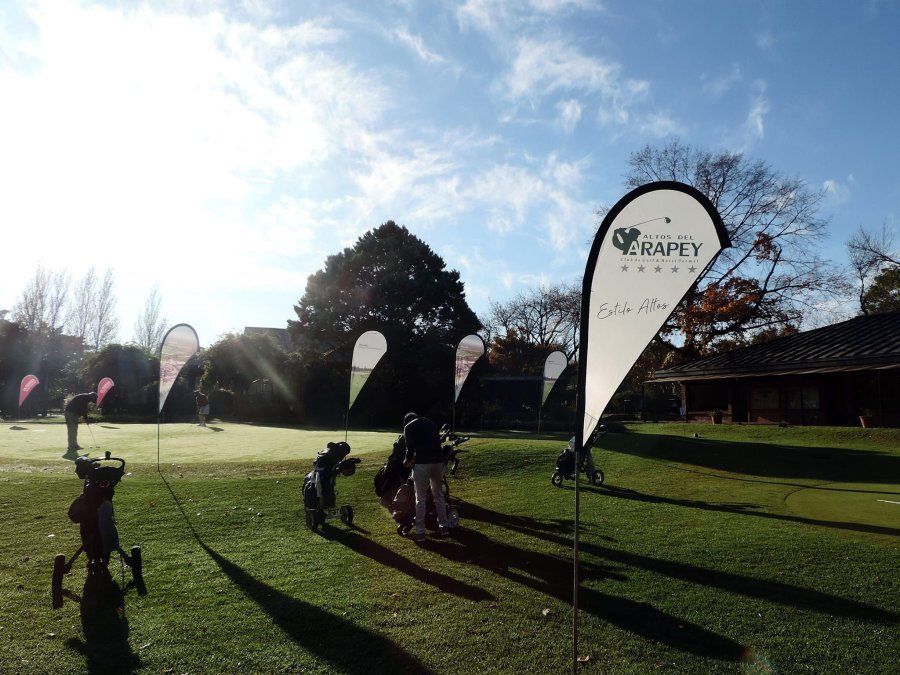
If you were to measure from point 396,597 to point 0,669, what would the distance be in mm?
3054

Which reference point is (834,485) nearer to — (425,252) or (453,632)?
(453,632)

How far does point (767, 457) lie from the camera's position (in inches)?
621

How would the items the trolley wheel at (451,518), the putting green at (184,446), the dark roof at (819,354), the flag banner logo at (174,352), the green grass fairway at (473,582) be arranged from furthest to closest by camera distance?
the dark roof at (819,354)
the putting green at (184,446)
the flag banner logo at (174,352)
the trolley wheel at (451,518)
the green grass fairway at (473,582)

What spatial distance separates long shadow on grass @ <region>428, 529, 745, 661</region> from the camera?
456 cm

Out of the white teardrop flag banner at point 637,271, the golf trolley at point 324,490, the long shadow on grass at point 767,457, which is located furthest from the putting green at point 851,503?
the golf trolley at point 324,490

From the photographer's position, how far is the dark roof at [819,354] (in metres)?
20.1

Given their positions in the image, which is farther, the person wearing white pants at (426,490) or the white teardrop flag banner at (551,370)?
the white teardrop flag banner at (551,370)

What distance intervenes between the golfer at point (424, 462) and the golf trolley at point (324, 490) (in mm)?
1097

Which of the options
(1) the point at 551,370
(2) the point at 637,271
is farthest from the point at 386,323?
(2) the point at 637,271

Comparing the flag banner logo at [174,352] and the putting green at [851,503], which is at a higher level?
the flag banner logo at [174,352]

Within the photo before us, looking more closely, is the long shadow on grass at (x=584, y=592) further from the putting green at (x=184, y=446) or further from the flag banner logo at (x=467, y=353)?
the putting green at (x=184, y=446)

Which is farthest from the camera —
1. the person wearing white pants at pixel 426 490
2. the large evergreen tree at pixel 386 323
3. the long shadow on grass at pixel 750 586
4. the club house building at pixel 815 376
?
the large evergreen tree at pixel 386 323

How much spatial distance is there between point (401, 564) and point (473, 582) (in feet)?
3.51

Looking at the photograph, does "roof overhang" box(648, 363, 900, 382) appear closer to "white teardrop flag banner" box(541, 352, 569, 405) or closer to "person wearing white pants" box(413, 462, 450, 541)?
"white teardrop flag banner" box(541, 352, 569, 405)
